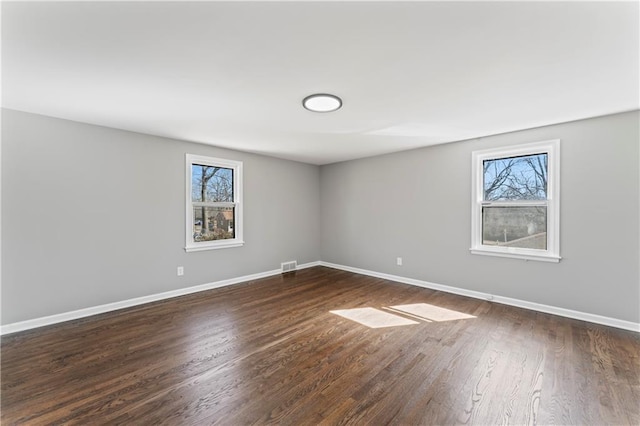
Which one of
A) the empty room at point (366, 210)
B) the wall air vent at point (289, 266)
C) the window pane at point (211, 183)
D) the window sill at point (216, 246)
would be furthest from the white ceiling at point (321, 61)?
the wall air vent at point (289, 266)

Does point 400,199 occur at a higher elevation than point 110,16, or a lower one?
lower

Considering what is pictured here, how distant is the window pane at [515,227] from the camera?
3383mm

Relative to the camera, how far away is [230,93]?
95.1 inches

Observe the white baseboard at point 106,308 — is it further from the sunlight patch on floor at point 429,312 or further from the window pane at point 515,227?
the window pane at point 515,227

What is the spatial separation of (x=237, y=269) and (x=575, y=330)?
4.49 m

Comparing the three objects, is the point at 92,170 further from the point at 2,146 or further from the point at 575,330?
the point at 575,330

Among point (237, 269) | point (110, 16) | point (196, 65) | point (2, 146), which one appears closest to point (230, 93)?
point (196, 65)

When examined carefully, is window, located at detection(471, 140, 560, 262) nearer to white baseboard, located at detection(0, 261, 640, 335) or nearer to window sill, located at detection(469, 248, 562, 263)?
window sill, located at detection(469, 248, 562, 263)

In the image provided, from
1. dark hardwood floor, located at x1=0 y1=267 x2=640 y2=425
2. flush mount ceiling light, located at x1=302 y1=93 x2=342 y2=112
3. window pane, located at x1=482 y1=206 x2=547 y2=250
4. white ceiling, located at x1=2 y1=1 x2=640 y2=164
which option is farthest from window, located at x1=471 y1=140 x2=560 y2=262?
flush mount ceiling light, located at x1=302 y1=93 x2=342 y2=112

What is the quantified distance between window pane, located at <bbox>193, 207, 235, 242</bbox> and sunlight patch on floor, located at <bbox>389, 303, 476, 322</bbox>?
9.65 ft

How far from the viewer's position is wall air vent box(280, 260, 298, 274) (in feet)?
17.4

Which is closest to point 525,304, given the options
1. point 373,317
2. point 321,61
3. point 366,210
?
point 373,317

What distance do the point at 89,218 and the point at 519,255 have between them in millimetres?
5403

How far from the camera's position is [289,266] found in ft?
17.8
